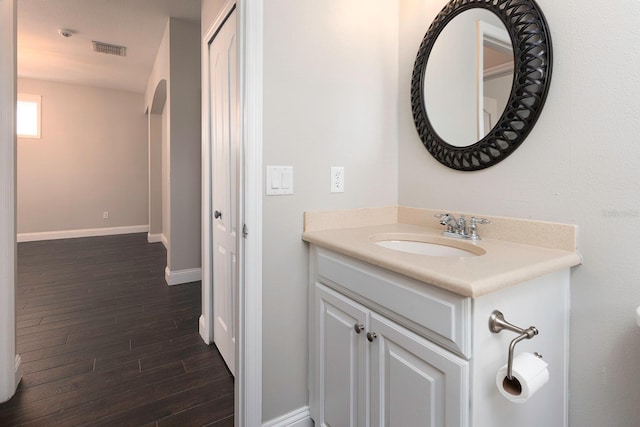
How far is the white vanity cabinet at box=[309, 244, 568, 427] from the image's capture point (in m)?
0.77

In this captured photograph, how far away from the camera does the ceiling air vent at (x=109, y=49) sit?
3.78m

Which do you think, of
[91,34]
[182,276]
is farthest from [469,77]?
[91,34]

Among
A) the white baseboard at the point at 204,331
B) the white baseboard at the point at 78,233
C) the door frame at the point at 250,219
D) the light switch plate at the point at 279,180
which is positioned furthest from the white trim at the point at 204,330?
the white baseboard at the point at 78,233

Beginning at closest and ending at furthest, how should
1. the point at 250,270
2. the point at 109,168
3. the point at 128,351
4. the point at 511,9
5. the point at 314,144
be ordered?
the point at 511,9 → the point at 250,270 → the point at 314,144 → the point at 128,351 → the point at 109,168

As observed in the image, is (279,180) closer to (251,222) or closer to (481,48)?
(251,222)

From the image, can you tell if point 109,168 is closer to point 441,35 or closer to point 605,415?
point 441,35

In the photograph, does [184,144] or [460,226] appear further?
[184,144]

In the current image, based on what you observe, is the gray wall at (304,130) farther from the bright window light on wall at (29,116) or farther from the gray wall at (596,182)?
the bright window light on wall at (29,116)

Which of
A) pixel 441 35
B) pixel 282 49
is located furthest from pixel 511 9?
pixel 282 49

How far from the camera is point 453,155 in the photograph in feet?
4.49

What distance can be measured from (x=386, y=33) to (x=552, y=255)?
1.25m

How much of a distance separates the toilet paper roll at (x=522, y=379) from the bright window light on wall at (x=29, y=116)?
7.08 meters

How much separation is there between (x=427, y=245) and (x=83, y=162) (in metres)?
6.51

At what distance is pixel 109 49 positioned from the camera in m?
3.93
